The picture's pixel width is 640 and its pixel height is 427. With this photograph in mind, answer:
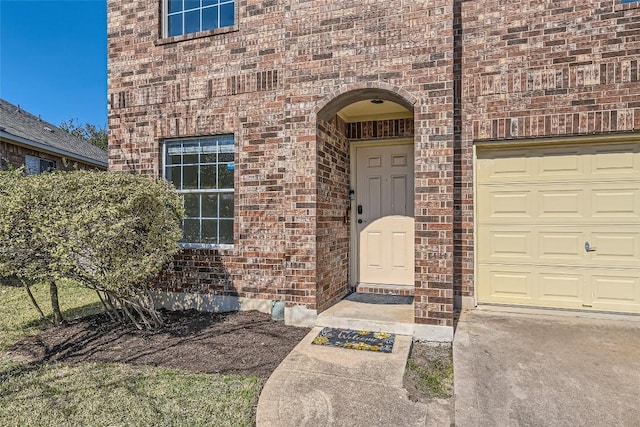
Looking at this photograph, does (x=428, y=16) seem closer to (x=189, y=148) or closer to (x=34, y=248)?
(x=189, y=148)

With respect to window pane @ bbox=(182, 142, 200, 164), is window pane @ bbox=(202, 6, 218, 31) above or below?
above

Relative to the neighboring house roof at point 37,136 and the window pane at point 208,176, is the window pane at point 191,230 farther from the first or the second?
the neighboring house roof at point 37,136

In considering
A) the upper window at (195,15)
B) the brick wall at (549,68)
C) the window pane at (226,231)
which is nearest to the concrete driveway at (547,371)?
the brick wall at (549,68)

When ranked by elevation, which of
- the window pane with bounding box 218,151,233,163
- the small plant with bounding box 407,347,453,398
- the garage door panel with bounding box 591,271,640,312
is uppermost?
the window pane with bounding box 218,151,233,163

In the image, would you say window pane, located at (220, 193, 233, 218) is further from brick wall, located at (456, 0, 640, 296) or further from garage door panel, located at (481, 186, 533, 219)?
garage door panel, located at (481, 186, 533, 219)

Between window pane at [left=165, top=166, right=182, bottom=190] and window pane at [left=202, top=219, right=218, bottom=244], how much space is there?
0.68 m

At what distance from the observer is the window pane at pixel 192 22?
17.9 feet

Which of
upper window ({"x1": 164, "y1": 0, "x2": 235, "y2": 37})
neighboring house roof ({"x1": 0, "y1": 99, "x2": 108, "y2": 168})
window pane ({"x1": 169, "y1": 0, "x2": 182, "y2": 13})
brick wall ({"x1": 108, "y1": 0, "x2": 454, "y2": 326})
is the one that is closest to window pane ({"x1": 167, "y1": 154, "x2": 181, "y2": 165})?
brick wall ({"x1": 108, "y1": 0, "x2": 454, "y2": 326})

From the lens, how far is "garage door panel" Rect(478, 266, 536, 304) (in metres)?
4.74

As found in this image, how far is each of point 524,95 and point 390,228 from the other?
2303 millimetres

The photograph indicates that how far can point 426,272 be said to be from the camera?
153 inches

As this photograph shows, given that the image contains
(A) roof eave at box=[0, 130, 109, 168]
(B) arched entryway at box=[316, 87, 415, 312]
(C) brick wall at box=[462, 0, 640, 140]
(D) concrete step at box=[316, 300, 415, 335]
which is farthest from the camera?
(A) roof eave at box=[0, 130, 109, 168]

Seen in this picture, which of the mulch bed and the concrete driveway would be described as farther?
the mulch bed

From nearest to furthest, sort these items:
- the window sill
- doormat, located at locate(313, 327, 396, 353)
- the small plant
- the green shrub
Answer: the small plant → doormat, located at locate(313, 327, 396, 353) → the green shrub → the window sill
